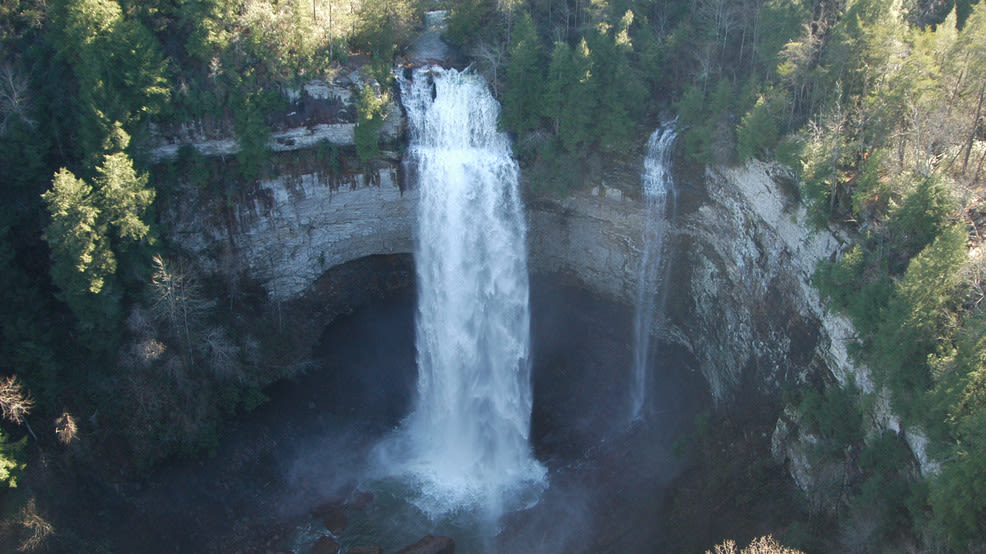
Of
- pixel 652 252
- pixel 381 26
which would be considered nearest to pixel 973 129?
pixel 652 252

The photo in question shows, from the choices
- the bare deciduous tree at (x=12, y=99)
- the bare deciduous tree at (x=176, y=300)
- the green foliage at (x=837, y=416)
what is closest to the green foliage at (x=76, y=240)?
the bare deciduous tree at (x=176, y=300)

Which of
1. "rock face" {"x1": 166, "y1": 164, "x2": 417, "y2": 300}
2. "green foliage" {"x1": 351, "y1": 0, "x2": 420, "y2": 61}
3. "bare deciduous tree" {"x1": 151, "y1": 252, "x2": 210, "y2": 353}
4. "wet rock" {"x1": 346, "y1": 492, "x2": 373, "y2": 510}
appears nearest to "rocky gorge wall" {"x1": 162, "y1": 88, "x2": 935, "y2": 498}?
"rock face" {"x1": 166, "y1": 164, "x2": 417, "y2": 300}

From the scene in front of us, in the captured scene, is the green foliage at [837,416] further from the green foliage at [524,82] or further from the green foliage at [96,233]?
the green foliage at [96,233]

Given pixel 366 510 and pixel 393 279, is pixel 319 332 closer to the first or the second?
pixel 393 279

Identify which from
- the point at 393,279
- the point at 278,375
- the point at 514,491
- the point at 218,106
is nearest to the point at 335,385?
the point at 278,375

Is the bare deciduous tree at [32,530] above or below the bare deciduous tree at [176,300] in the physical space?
below

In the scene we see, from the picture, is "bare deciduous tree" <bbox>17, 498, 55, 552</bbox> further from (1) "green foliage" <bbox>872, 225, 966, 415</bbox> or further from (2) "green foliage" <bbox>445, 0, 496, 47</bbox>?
(1) "green foliage" <bbox>872, 225, 966, 415</bbox>
